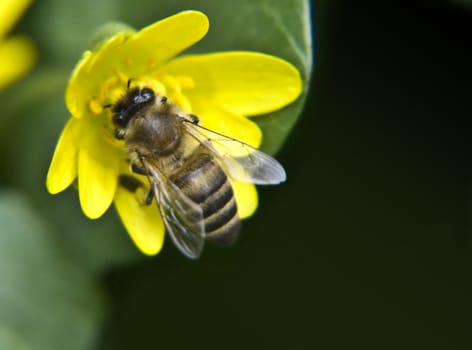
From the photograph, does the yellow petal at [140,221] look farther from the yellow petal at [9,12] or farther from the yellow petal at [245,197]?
the yellow petal at [9,12]

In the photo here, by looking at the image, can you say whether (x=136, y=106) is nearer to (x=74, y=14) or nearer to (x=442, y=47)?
(x=74, y=14)

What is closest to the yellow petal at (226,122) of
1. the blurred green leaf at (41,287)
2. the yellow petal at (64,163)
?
the yellow petal at (64,163)

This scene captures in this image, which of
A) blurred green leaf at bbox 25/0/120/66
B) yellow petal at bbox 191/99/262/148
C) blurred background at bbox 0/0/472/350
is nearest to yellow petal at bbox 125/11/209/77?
yellow petal at bbox 191/99/262/148

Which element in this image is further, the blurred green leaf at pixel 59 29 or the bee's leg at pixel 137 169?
the blurred green leaf at pixel 59 29

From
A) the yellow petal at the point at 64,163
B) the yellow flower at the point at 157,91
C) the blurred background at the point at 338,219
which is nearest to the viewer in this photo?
the yellow petal at the point at 64,163

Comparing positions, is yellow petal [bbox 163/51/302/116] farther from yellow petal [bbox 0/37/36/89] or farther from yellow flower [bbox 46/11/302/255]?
yellow petal [bbox 0/37/36/89]

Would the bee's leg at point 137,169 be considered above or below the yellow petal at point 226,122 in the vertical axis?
below

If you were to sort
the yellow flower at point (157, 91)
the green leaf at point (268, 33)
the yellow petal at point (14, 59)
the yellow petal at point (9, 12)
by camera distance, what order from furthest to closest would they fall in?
the yellow petal at point (14, 59), the yellow petal at point (9, 12), the green leaf at point (268, 33), the yellow flower at point (157, 91)
